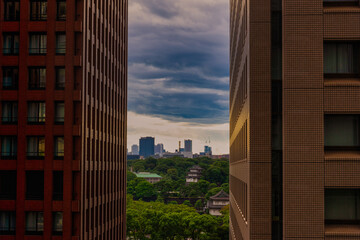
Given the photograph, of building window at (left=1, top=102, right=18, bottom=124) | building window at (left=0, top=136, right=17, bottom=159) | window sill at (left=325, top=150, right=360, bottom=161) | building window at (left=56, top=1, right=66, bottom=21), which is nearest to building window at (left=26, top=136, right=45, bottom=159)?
building window at (left=0, top=136, right=17, bottom=159)

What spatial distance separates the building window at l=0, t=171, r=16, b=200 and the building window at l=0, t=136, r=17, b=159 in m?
1.60

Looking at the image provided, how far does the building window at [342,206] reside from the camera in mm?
20672

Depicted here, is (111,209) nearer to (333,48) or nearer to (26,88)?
(26,88)

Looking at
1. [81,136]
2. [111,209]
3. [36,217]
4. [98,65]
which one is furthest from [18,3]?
[111,209]

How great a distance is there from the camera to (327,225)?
20.7 metres

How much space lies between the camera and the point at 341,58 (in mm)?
21562

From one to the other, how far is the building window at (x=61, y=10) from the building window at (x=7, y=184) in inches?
607

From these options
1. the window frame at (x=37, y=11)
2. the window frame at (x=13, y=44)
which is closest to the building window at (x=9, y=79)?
the window frame at (x=13, y=44)

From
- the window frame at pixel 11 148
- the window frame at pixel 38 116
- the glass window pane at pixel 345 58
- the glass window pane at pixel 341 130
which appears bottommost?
the window frame at pixel 11 148

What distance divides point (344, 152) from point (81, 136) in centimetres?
2917

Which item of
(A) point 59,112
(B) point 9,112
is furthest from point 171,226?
(B) point 9,112

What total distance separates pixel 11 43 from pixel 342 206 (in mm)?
36064

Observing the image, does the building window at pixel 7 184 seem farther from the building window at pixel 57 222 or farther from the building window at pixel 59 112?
the building window at pixel 59 112

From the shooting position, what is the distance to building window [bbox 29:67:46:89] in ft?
150
